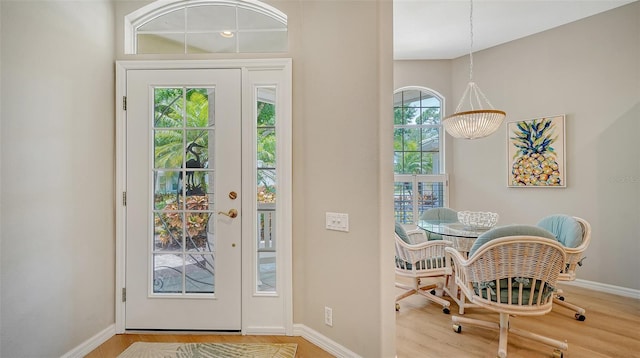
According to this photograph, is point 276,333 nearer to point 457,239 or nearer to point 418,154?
Answer: point 457,239

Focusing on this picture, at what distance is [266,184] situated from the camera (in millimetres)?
2320

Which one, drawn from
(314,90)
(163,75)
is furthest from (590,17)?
(163,75)

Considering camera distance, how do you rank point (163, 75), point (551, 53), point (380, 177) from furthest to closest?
point (551, 53) → point (163, 75) → point (380, 177)

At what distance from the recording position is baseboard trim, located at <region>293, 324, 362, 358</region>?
198 cm

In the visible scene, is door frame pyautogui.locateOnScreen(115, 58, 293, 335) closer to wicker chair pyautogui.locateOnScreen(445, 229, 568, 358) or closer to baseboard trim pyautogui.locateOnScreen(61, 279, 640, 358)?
baseboard trim pyautogui.locateOnScreen(61, 279, 640, 358)

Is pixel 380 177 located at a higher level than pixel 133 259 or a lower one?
higher

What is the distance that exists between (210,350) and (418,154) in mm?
3932

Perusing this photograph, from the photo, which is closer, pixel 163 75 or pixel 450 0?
pixel 163 75

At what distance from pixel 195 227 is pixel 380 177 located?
1.55 meters

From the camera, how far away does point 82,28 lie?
2.07m

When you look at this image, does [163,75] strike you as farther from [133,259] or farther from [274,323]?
[274,323]

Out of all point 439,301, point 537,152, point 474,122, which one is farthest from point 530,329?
point 537,152

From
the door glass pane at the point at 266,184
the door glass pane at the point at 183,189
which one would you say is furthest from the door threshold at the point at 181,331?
the door glass pane at the point at 266,184

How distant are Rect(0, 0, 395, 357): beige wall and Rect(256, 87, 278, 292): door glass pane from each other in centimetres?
20
